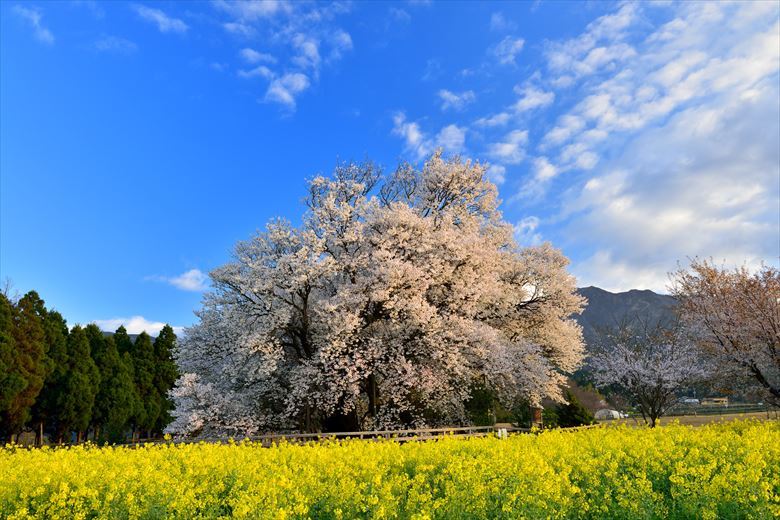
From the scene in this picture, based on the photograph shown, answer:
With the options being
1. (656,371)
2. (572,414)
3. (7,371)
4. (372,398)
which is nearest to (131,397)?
(7,371)

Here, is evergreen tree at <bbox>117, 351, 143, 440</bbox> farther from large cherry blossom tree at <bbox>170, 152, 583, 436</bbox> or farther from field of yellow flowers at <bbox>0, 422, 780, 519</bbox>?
field of yellow flowers at <bbox>0, 422, 780, 519</bbox>

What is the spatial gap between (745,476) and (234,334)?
894 inches

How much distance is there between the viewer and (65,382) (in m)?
33.7

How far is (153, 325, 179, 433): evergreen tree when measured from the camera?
135ft

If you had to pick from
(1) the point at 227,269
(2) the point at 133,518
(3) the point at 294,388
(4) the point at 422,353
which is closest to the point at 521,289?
(4) the point at 422,353

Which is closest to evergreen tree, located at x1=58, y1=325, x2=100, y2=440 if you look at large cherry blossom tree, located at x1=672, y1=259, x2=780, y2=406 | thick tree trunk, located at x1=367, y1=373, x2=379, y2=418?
thick tree trunk, located at x1=367, y1=373, x2=379, y2=418

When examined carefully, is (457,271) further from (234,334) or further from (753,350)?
(753,350)

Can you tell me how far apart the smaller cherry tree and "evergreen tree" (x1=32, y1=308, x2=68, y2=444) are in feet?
103

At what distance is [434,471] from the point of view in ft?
26.3

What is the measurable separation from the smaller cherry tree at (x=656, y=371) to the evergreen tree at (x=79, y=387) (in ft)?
99.3

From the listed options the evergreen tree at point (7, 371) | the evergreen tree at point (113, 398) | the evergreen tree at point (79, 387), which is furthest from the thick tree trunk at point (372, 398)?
the evergreen tree at point (79, 387)

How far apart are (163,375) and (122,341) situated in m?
4.66

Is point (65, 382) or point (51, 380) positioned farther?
point (65, 382)

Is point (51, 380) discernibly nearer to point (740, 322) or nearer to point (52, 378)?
point (52, 378)
